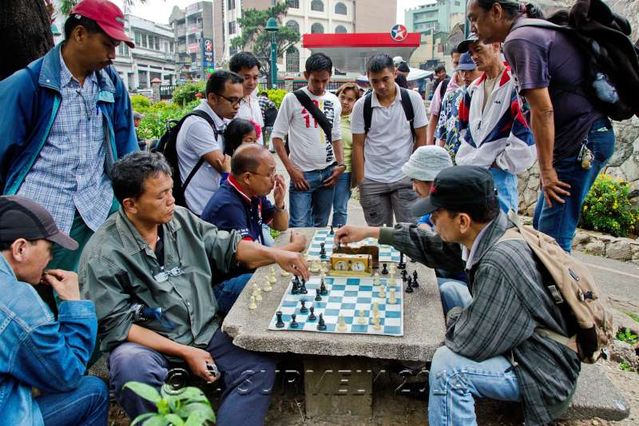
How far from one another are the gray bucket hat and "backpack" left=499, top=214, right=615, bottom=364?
1.38 m

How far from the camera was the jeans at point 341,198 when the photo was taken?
214 inches

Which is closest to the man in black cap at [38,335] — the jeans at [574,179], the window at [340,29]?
the jeans at [574,179]

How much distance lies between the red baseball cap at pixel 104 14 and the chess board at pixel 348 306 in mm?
1816

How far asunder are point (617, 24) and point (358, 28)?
5898 centimetres

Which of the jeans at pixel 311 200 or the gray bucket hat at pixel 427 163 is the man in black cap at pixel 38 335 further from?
the jeans at pixel 311 200

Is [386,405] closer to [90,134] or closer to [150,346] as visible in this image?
[150,346]

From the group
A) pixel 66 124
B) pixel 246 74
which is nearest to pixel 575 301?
pixel 66 124

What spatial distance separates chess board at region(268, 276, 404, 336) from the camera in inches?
106

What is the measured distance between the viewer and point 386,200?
5.10 meters

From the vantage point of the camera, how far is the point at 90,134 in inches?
129

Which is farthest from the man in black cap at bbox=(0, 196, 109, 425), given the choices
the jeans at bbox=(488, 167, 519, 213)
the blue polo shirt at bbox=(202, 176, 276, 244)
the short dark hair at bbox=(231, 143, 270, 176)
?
the jeans at bbox=(488, 167, 519, 213)

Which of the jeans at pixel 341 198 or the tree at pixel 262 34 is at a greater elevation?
the tree at pixel 262 34

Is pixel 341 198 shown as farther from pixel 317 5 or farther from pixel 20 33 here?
pixel 317 5

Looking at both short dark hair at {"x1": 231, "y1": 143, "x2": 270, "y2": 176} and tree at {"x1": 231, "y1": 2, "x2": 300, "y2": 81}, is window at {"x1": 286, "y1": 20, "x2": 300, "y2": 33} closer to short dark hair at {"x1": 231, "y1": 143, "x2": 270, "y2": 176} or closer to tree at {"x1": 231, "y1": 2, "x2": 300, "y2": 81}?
tree at {"x1": 231, "y1": 2, "x2": 300, "y2": 81}
